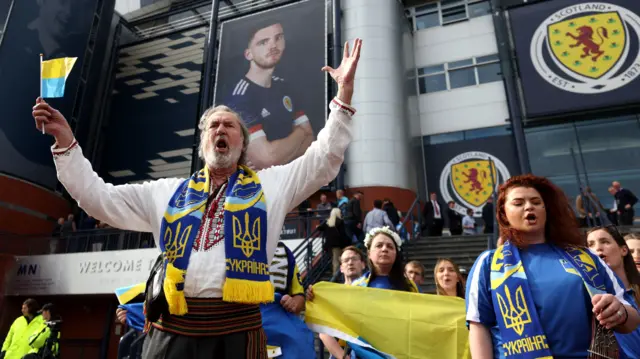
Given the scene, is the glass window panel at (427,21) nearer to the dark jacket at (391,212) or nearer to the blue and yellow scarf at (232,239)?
the dark jacket at (391,212)

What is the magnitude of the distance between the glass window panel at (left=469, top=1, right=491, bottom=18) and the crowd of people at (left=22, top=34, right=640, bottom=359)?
17854 mm

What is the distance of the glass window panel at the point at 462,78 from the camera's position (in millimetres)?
17281

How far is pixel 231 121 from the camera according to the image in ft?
7.51

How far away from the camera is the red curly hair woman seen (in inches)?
74.0

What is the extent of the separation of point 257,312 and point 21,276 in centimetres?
1474

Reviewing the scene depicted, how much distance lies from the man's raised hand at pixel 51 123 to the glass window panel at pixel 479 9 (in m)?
18.9

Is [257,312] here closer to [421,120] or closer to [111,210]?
[111,210]

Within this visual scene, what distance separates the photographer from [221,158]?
220 cm

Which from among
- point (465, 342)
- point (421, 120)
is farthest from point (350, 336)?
point (421, 120)

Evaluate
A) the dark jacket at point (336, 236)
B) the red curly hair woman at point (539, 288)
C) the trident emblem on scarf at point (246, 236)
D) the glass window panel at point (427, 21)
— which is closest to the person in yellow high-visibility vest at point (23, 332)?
the dark jacket at point (336, 236)

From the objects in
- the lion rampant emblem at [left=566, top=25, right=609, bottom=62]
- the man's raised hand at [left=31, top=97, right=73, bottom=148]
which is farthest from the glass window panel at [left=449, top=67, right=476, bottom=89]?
the man's raised hand at [left=31, top=97, right=73, bottom=148]

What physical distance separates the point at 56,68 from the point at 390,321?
10.2 feet

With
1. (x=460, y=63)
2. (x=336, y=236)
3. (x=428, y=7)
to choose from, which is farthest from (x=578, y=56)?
(x=336, y=236)

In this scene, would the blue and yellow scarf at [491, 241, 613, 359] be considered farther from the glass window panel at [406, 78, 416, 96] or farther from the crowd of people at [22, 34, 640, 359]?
the glass window panel at [406, 78, 416, 96]
